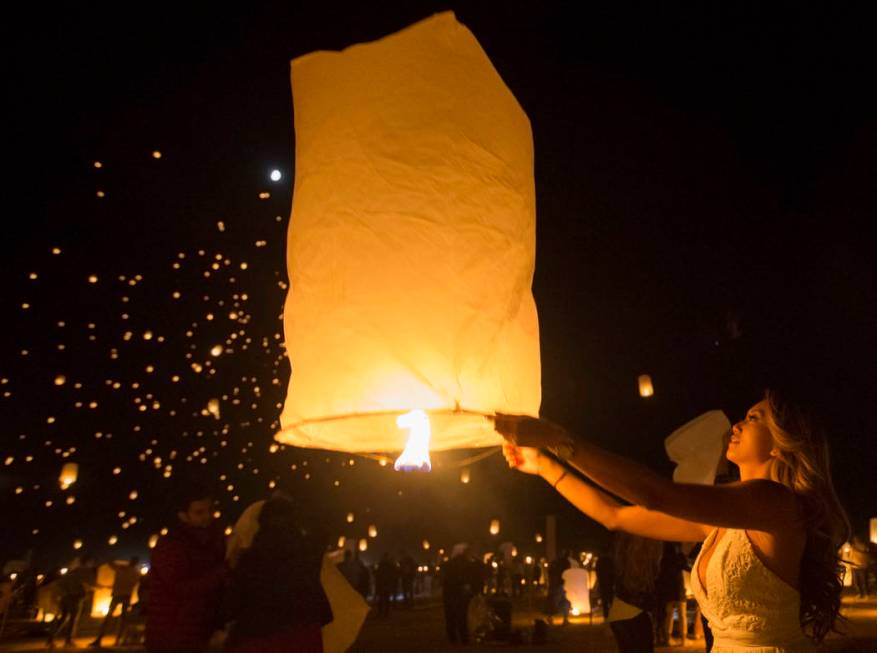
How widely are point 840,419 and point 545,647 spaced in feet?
45.2

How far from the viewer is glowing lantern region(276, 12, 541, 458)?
1.78m

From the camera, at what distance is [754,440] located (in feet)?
7.57

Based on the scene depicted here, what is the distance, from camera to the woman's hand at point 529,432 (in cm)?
182

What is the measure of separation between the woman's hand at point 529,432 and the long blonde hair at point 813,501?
0.86m

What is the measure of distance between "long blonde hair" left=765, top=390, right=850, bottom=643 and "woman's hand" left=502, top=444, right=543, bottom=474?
0.76 metres

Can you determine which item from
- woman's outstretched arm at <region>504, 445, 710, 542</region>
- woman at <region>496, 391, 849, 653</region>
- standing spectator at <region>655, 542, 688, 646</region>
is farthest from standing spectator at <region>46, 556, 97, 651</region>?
woman at <region>496, 391, 849, 653</region>

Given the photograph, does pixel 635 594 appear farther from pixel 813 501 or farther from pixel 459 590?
pixel 459 590

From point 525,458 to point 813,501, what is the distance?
892mm

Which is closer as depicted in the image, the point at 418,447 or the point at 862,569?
the point at 418,447

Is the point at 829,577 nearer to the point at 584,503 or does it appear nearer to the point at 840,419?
the point at 584,503

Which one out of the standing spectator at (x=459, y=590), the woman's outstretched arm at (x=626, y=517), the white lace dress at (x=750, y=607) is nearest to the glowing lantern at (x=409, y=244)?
the woman's outstretched arm at (x=626, y=517)

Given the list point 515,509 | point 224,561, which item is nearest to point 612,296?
point 224,561

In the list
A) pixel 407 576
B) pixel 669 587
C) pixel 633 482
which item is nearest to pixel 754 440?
pixel 633 482

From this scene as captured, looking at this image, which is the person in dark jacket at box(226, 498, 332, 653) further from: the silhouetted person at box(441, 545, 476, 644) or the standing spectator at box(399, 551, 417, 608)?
the standing spectator at box(399, 551, 417, 608)
